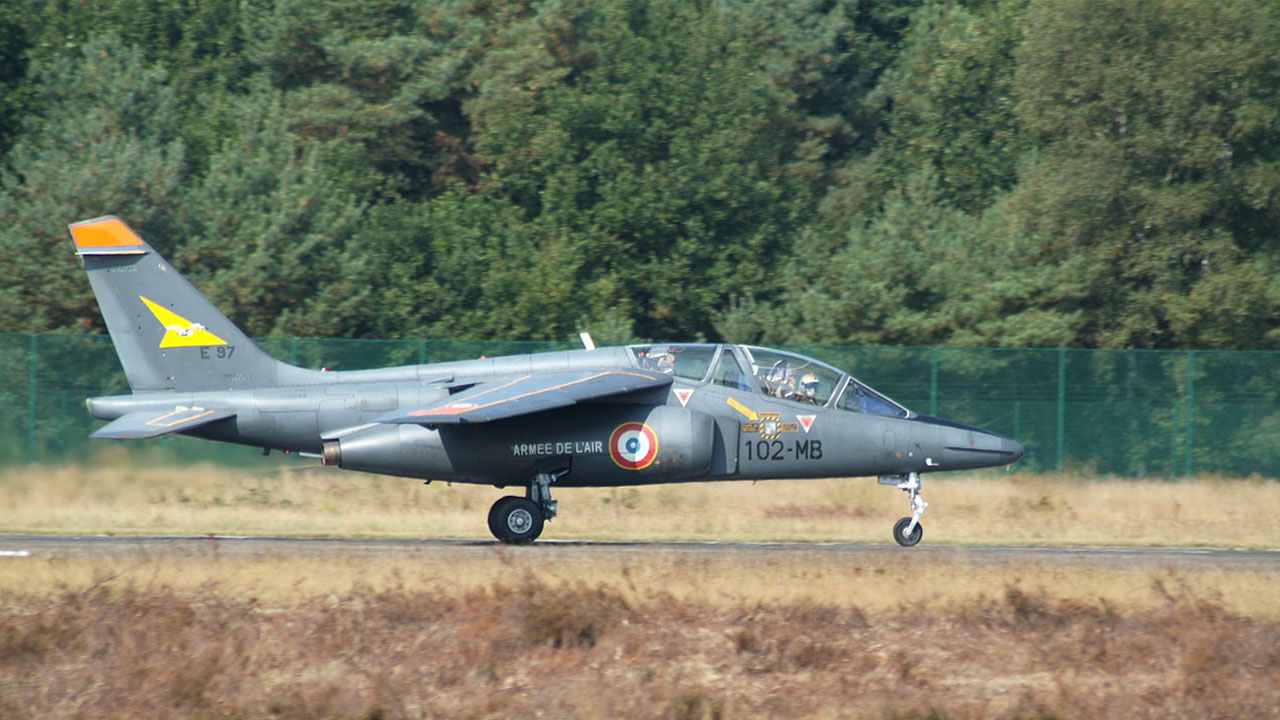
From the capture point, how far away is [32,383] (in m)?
25.9

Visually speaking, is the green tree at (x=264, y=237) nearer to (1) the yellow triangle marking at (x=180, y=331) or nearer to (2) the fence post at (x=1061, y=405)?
(1) the yellow triangle marking at (x=180, y=331)

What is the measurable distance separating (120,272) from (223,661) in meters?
8.37

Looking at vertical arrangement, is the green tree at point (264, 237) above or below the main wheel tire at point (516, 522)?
above

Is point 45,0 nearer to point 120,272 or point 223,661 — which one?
point 120,272

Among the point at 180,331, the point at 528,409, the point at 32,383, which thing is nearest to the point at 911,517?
the point at 528,409

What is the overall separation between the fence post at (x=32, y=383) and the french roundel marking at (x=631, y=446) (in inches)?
526

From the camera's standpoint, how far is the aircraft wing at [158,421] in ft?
55.6

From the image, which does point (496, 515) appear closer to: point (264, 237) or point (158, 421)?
point (158, 421)

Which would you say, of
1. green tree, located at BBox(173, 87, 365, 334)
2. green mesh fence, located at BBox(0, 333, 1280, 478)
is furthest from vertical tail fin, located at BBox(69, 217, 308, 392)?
green tree, located at BBox(173, 87, 365, 334)

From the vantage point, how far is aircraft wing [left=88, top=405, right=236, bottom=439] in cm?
1694

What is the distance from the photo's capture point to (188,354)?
1803 centimetres

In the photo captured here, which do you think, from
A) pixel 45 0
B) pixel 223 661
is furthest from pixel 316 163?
pixel 223 661

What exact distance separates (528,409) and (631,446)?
4.92 ft

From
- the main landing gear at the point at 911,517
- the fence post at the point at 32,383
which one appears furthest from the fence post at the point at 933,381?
the fence post at the point at 32,383
